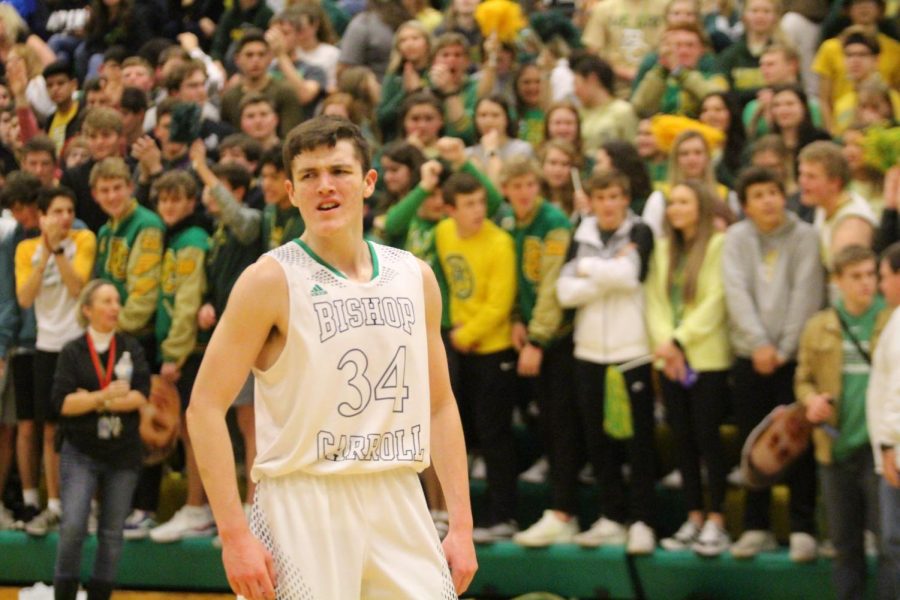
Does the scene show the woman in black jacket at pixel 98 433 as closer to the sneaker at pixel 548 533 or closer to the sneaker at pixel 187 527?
the sneaker at pixel 187 527

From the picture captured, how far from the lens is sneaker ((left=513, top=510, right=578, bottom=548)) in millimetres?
7547

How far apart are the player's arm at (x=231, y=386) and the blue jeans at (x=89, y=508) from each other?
155 inches

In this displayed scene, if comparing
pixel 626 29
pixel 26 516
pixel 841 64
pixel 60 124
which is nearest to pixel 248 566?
pixel 26 516

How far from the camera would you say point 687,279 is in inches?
288

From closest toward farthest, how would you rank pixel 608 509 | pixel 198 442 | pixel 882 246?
1. pixel 198 442
2. pixel 882 246
3. pixel 608 509

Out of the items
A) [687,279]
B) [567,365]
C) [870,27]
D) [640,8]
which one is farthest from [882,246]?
[640,8]

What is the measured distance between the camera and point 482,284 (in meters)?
7.68

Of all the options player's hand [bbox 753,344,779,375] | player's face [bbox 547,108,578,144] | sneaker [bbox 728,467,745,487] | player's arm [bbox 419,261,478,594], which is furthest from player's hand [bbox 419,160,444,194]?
player's arm [bbox 419,261,478,594]

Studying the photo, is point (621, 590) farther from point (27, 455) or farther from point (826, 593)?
point (27, 455)

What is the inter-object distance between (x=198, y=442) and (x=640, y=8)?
6908mm

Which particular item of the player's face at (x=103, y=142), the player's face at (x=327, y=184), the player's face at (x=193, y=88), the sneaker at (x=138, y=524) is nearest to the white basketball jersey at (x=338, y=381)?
the player's face at (x=327, y=184)

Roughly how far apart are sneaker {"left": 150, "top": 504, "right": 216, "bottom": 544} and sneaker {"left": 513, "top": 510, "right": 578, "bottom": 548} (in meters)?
1.74

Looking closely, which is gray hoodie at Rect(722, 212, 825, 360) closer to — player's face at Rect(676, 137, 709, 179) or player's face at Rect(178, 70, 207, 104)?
player's face at Rect(676, 137, 709, 179)

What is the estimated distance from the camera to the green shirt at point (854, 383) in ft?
22.1
